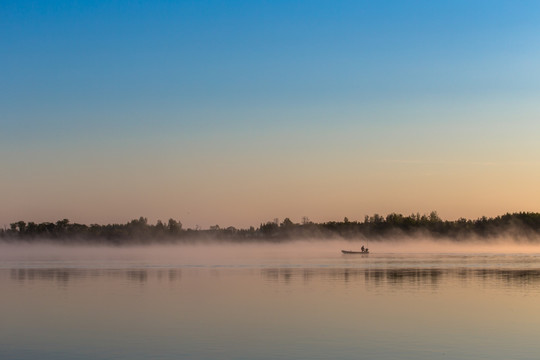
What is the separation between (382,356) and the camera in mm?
30969

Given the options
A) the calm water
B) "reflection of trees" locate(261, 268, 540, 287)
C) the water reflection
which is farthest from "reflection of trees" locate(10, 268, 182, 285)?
"reflection of trees" locate(261, 268, 540, 287)

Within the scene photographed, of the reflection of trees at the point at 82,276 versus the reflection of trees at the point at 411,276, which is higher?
the reflection of trees at the point at 82,276

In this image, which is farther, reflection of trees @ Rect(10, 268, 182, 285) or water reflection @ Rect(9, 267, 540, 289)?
reflection of trees @ Rect(10, 268, 182, 285)

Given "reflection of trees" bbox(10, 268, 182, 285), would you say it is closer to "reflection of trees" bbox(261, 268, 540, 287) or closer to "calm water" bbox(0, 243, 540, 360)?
"calm water" bbox(0, 243, 540, 360)

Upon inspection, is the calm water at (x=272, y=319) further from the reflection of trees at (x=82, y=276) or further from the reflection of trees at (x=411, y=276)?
the reflection of trees at (x=82, y=276)

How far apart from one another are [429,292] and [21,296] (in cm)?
2734

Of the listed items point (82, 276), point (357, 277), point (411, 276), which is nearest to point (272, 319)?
point (357, 277)

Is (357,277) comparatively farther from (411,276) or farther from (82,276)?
(82,276)

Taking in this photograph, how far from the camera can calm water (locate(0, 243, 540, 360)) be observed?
3241 centimetres

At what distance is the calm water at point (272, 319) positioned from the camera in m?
32.4

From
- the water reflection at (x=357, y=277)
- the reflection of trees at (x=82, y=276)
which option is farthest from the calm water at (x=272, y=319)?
the reflection of trees at (x=82, y=276)

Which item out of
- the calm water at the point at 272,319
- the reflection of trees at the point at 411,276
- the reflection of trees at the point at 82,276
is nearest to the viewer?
the calm water at the point at 272,319

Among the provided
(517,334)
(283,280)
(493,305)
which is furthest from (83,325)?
(283,280)

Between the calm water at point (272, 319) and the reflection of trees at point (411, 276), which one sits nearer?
the calm water at point (272, 319)
